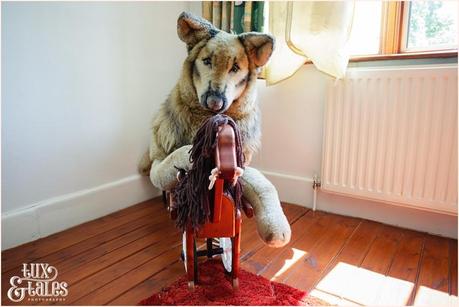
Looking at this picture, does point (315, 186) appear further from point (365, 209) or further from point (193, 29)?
point (193, 29)

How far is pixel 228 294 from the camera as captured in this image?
1.00m

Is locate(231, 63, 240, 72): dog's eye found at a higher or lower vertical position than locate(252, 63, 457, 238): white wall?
higher

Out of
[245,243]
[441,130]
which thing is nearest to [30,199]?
[245,243]

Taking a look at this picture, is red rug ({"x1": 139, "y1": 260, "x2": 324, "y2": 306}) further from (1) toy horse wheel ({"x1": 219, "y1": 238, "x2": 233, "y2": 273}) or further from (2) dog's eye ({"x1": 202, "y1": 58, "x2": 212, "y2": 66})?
(2) dog's eye ({"x1": 202, "y1": 58, "x2": 212, "y2": 66})

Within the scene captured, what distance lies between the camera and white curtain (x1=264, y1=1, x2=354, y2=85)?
4.52 ft

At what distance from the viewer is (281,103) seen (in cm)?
178

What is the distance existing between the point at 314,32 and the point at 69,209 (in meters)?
1.36

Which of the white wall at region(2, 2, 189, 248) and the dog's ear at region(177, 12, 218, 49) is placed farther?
the white wall at region(2, 2, 189, 248)

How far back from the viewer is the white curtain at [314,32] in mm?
1378

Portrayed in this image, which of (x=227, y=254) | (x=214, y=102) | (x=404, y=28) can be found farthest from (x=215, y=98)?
(x=404, y=28)

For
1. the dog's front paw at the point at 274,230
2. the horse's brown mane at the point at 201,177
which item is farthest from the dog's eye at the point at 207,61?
the dog's front paw at the point at 274,230

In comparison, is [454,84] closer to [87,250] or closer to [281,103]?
[281,103]

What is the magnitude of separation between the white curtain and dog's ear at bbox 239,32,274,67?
1.49 feet

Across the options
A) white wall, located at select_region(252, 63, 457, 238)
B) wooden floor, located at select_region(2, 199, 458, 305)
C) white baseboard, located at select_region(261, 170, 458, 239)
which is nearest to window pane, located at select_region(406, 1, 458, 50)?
white wall, located at select_region(252, 63, 457, 238)
